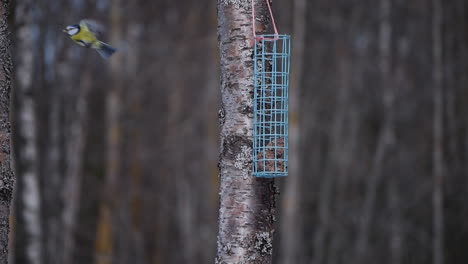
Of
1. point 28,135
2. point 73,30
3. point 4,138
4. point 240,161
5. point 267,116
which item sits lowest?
point 240,161

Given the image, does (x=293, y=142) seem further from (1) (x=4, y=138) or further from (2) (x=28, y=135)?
(1) (x=4, y=138)

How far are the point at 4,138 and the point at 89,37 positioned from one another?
128 cm

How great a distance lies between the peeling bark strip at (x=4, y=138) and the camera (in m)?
3.84

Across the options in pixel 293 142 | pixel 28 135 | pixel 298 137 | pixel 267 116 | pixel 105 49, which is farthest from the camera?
pixel 298 137

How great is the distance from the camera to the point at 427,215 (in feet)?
54.1

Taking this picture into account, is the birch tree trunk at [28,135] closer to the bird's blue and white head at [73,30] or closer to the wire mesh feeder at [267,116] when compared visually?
the bird's blue and white head at [73,30]

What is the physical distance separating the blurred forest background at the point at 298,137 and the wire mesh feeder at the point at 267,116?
7977 millimetres

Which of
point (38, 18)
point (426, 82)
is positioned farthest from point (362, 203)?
point (38, 18)

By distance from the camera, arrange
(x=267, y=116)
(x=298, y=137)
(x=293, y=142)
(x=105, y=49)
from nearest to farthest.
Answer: (x=267, y=116)
(x=105, y=49)
(x=293, y=142)
(x=298, y=137)

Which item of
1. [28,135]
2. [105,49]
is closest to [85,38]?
[105,49]

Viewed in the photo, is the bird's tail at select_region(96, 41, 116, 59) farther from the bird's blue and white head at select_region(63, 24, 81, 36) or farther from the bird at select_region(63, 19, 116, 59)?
the bird's blue and white head at select_region(63, 24, 81, 36)

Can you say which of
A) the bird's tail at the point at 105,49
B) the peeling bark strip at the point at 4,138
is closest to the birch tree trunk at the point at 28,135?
the bird's tail at the point at 105,49

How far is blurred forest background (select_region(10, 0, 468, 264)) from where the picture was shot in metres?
13.4

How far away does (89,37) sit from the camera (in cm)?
489
